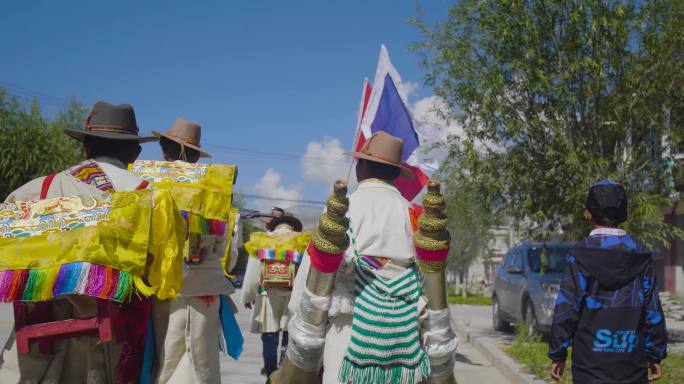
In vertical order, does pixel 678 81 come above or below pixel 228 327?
above

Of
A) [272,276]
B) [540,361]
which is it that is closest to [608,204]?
[272,276]

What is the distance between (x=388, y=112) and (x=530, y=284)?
231 inches

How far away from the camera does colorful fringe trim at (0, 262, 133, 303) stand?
9.70 ft

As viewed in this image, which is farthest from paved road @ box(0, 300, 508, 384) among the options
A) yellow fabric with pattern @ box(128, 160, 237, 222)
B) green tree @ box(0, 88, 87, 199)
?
green tree @ box(0, 88, 87, 199)

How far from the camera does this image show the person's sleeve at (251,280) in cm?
833

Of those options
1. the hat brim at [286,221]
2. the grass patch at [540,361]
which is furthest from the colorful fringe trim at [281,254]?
the grass patch at [540,361]

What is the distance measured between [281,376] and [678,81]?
918 centimetres

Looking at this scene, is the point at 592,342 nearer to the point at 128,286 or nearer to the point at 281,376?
the point at 281,376

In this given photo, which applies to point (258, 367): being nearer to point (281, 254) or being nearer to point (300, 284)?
point (281, 254)

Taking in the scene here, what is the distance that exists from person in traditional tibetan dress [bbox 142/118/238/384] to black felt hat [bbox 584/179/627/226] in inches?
81.7

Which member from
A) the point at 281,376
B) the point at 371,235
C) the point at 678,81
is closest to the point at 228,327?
the point at 281,376

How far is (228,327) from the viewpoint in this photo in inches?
178

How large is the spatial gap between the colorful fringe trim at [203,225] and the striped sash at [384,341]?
121cm

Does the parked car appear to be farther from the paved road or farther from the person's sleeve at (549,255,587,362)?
the person's sleeve at (549,255,587,362)
